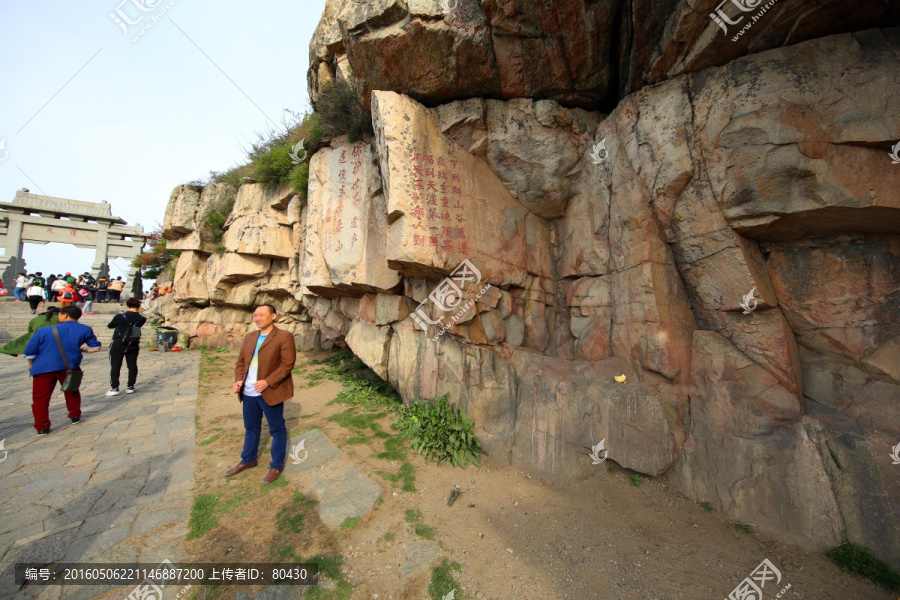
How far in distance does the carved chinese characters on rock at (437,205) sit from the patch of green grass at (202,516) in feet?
13.6

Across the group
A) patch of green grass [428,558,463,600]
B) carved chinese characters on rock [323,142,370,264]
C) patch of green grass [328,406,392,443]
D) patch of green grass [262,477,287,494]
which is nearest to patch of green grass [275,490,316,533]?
patch of green grass [262,477,287,494]

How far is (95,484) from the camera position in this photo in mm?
3912

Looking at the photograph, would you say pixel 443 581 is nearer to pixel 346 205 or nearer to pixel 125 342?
pixel 346 205

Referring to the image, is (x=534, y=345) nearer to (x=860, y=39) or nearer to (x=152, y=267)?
(x=860, y=39)

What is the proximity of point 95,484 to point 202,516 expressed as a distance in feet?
5.03

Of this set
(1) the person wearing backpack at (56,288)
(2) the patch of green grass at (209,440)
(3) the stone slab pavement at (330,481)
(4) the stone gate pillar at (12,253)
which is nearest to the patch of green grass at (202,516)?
(3) the stone slab pavement at (330,481)

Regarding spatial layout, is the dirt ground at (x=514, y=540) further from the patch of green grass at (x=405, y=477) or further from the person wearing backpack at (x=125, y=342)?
the person wearing backpack at (x=125, y=342)

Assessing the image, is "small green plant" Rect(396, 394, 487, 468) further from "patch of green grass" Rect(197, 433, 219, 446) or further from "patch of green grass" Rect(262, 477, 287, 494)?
"patch of green grass" Rect(197, 433, 219, 446)

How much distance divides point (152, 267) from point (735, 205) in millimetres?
21561

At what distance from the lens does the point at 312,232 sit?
309 inches

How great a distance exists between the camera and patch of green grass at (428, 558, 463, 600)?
10.2ft

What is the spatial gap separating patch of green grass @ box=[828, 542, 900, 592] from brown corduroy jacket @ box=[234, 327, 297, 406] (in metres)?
6.24

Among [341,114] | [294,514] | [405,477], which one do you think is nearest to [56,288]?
[341,114]

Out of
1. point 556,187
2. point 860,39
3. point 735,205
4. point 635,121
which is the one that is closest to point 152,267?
point 556,187
